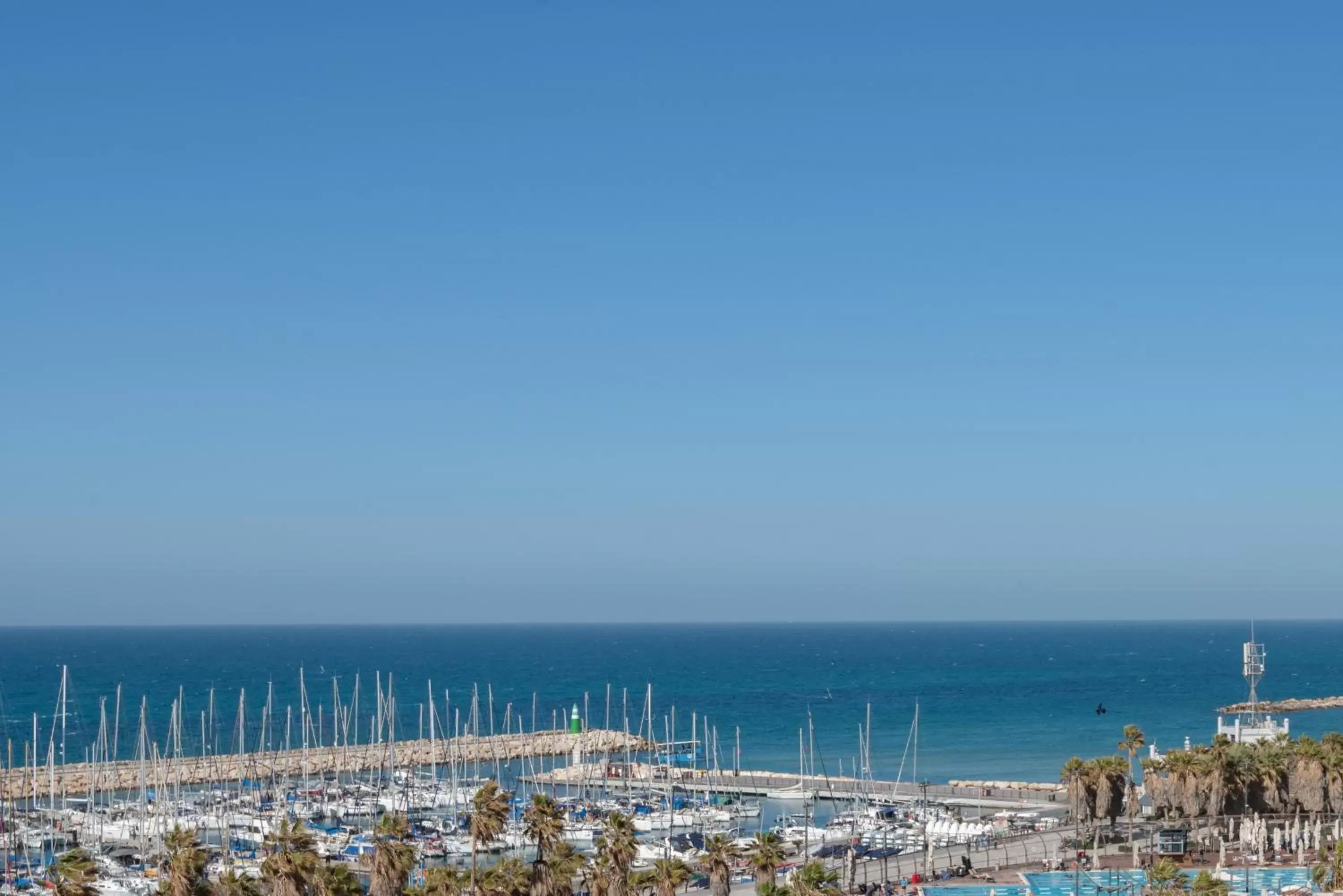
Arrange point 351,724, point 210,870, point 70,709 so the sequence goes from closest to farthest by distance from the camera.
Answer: point 210,870, point 351,724, point 70,709

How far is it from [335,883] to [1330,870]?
1373 inches

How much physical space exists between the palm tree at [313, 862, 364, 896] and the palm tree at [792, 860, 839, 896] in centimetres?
1221

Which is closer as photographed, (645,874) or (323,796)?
(645,874)

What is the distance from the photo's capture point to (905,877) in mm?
70125

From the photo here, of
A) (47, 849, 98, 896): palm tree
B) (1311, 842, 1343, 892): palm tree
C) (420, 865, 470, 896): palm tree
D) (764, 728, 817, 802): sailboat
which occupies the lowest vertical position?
(764, 728, 817, 802): sailboat

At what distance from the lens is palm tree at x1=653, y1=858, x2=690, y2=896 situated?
4619cm

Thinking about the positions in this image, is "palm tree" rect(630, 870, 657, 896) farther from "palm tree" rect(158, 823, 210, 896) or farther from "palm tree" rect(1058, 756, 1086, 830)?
"palm tree" rect(1058, 756, 1086, 830)

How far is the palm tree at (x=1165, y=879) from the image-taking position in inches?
1928

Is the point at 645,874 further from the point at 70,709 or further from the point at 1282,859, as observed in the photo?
the point at 70,709

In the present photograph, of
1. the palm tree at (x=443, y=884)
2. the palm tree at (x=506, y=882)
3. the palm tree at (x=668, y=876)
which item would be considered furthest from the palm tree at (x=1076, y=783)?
the palm tree at (x=443, y=884)

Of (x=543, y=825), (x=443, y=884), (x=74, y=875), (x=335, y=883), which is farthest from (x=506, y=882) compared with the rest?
(x=74, y=875)

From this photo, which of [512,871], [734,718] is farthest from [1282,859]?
[734,718]

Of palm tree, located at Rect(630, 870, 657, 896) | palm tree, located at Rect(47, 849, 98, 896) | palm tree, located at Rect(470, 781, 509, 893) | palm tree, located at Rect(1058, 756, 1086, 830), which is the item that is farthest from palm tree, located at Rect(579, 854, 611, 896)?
palm tree, located at Rect(1058, 756, 1086, 830)

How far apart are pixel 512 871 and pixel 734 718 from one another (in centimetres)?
13507
